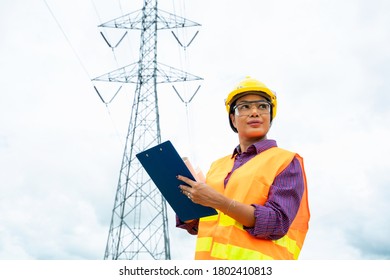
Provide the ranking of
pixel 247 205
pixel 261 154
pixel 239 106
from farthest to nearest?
pixel 239 106, pixel 261 154, pixel 247 205

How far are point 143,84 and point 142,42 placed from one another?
1791 millimetres

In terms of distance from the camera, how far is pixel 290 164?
6.77 ft

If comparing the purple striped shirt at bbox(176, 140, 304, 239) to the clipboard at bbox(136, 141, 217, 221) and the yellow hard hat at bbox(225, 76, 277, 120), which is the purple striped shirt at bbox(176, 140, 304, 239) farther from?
the yellow hard hat at bbox(225, 76, 277, 120)

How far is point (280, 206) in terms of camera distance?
6.27 ft

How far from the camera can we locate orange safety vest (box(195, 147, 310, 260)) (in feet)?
6.32

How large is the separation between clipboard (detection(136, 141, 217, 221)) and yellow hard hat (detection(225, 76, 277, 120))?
1.81ft

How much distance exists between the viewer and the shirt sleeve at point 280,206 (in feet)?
6.14

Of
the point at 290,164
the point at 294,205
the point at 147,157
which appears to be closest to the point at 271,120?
the point at 290,164

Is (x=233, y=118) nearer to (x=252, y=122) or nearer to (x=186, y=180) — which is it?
(x=252, y=122)

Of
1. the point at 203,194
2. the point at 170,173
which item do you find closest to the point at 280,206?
the point at 203,194

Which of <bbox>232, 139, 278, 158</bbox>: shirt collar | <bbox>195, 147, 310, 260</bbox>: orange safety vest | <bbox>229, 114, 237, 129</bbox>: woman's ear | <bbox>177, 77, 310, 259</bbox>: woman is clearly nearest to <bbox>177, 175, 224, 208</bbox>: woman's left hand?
<bbox>177, 77, 310, 259</bbox>: woman

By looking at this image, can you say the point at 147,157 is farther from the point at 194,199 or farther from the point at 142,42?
the point at 142,42

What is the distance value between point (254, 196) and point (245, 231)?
15cm

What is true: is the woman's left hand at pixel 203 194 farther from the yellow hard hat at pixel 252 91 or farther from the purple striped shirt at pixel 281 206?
the yellow hard hat at pixel 252 91
